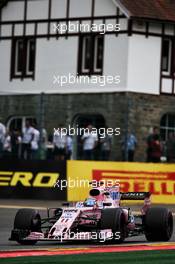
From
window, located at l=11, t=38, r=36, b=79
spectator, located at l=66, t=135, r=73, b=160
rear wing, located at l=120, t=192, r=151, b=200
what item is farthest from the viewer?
window, located at l=11, t=38, r=36, b=79

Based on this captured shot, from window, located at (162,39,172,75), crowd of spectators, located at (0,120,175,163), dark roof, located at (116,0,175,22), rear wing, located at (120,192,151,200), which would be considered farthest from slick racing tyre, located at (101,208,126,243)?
window, located at (162,39,172,75)

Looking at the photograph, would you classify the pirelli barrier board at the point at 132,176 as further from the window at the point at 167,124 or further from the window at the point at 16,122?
the window at the point at 16,122

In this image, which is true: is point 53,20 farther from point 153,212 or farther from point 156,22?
point 153,212

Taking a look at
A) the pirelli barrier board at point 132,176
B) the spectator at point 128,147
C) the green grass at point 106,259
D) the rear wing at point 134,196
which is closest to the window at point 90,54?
the spectator at point 128,147

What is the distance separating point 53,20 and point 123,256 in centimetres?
2886

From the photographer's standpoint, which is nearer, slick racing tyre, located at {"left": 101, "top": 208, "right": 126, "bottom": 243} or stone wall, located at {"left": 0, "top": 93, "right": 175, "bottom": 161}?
slick racing tyre, located at {"left": 101, "top": 208, "right": 126, "bottom": 243}

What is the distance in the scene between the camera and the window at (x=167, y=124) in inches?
1601

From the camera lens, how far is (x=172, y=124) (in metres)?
41.2

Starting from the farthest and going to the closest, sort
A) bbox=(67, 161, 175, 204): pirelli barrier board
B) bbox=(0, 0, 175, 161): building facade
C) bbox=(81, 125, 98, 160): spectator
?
bbox=(0, 0, 175, 161): building facade
bbox=(81, 125, 98, 160): spectator
bbox=(67, 161, 175, 204): pirelli barrier board

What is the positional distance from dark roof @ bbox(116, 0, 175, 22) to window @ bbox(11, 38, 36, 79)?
502 centimetres

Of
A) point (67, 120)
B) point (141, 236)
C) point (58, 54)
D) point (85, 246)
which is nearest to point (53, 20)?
point (58, 54)

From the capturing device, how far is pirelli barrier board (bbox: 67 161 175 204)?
28.0 m

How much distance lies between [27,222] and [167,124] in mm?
25758

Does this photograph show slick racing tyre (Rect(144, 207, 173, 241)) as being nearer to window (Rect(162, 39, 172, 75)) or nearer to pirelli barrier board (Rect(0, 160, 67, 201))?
pirelli barrier board (Rect(0, 160, 67, 201))
